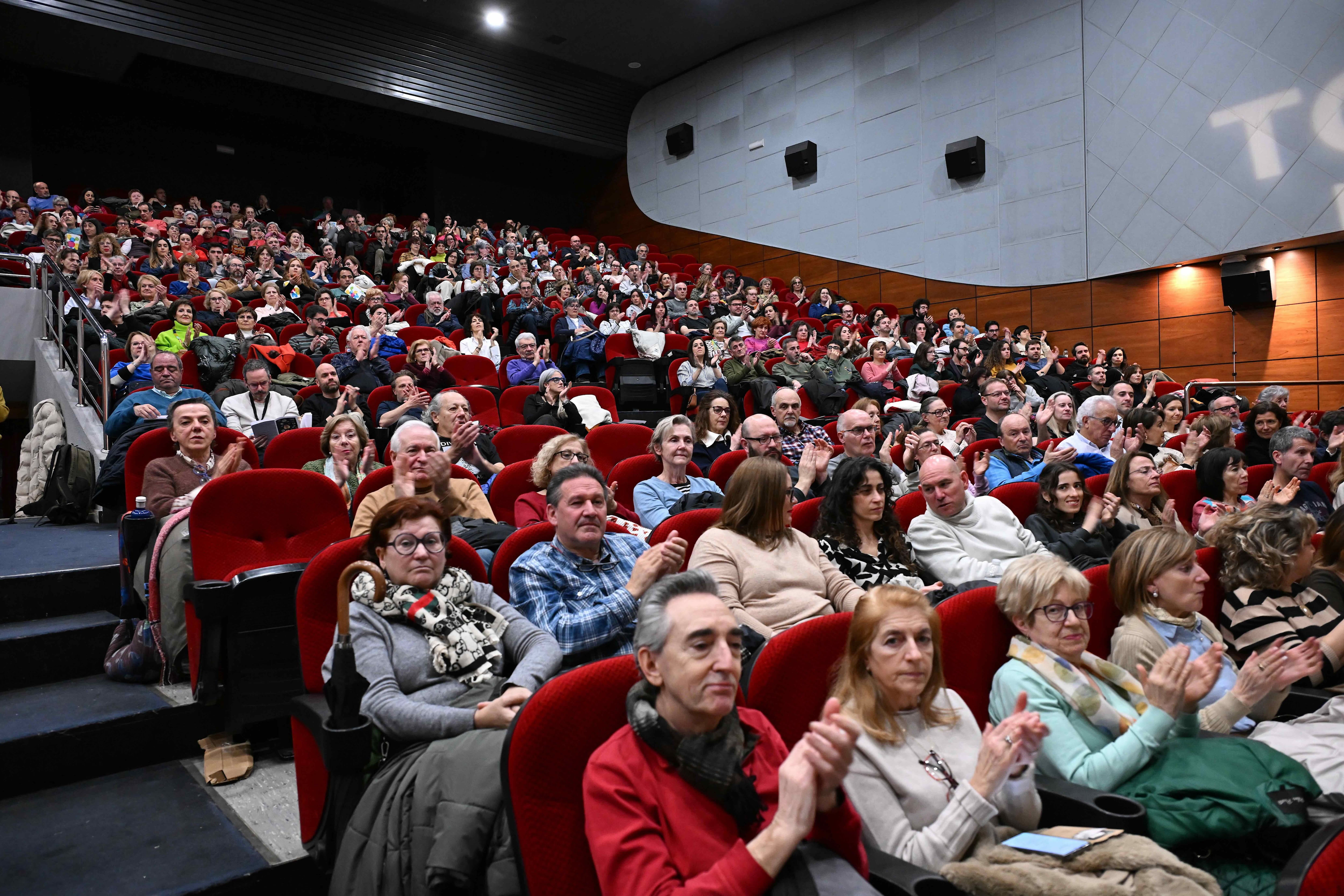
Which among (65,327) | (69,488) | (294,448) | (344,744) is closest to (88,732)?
(344,744)

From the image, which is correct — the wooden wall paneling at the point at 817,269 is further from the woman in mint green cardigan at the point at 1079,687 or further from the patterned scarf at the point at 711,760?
the patterned scarf at the point at 711,760

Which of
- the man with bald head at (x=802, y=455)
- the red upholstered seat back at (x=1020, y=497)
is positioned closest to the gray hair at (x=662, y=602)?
the man with bald head at (x=802, y=455)

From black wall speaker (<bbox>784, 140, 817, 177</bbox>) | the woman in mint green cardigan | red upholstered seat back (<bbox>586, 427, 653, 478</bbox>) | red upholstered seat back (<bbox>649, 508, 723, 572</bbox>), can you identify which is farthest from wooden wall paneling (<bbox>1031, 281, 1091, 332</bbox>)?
the woman in mint green cardigan

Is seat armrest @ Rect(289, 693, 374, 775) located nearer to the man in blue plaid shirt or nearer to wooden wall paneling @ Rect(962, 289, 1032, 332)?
the man in blue plaid shirt

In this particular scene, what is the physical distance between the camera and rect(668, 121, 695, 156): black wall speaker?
9992 millimetres

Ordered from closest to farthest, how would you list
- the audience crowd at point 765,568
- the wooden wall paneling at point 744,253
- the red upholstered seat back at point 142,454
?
the audience crowd at point 765,568 → the red upholstered seat back at point 142,454 → the wooden wall paneling at point 744,253

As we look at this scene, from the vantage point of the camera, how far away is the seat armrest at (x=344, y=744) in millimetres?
1158

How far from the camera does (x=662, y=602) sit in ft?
3.36

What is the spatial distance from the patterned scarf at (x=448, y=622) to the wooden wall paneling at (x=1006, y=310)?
23.1 ft

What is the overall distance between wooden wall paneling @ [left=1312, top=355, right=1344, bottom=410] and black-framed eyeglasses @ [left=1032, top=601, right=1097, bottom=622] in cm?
632

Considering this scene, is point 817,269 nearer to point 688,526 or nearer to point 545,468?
point 545,468

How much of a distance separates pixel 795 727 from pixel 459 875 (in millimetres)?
492

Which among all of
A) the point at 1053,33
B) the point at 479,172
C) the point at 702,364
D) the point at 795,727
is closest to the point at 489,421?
the point at 702,364

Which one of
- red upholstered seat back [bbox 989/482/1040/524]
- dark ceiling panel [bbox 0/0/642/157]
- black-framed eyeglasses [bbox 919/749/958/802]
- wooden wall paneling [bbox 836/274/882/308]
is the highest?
dark ceiling panel [bbox 0/0/642/157]
